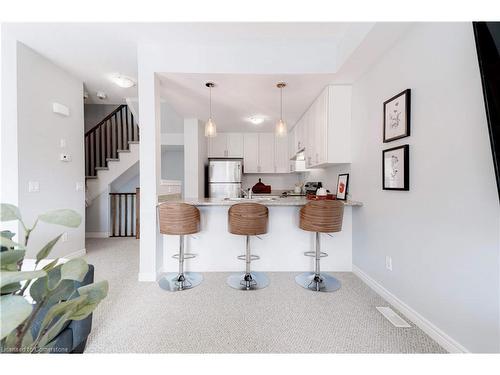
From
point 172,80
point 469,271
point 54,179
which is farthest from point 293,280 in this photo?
point 54,179

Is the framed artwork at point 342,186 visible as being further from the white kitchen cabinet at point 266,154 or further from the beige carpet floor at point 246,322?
the white kitchen cabinet at point 266,154

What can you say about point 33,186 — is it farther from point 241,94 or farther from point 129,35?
point 241,94

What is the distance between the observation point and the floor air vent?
1761 millimetres

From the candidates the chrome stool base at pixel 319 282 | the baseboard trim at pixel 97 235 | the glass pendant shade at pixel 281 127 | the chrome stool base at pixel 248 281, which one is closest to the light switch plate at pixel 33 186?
the baseboard trim at pixel 97 235

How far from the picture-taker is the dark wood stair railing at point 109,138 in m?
4.74

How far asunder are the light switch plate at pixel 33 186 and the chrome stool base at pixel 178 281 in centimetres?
192

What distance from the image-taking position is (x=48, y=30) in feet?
7.61

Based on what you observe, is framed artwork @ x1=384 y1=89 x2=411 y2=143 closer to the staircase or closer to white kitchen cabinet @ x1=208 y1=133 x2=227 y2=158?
white kitchen cabinet @ x1=208 y1=133 x2=227 y2=158

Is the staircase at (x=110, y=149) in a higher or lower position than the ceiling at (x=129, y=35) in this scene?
lower

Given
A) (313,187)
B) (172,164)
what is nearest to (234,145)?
(172,164)

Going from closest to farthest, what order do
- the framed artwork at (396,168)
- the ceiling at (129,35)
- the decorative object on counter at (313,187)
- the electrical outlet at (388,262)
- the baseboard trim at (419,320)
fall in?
the baseboard trim at (419,320), the framed artwork at (396,168), the electrical outlet at (388,262), the ceiling at (129,35), the decorative object on counter at (313,187)

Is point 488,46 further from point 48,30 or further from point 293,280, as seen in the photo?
point 48,30

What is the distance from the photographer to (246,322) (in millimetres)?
1793
